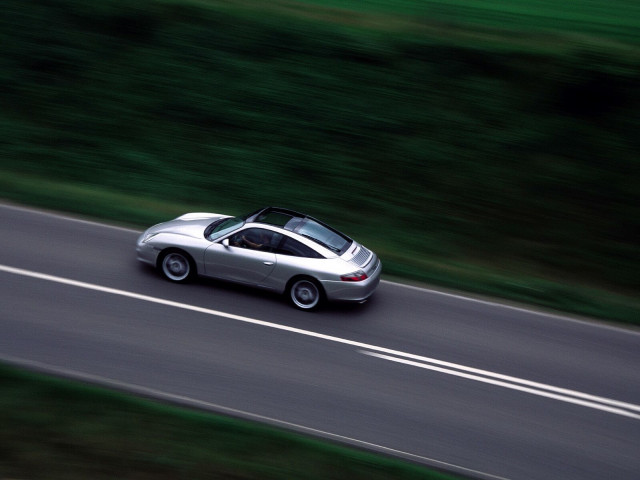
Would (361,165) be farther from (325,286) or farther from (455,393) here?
(455,393)

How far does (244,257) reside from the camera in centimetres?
1091

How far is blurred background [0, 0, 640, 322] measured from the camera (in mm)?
14469

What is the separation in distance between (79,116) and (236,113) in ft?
13.3

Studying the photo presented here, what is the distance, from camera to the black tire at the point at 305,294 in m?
10.9

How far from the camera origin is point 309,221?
38.2ft

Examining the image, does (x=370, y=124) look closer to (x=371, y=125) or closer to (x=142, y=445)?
(x=371, y=125)

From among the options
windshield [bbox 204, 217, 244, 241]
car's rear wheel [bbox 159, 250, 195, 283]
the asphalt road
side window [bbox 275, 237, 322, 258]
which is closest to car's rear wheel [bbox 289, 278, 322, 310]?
the asphalt road

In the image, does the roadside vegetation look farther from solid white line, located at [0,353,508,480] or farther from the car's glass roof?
solid white line, located at [0,353,508,480]

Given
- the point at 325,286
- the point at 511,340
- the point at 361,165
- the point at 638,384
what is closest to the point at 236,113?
the point at 361,165

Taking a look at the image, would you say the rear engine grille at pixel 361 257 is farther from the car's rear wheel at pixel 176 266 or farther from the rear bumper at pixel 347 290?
the car's rear wheel at pixel 176 266

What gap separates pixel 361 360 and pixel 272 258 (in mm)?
2311

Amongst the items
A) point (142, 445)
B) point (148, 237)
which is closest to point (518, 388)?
point (142, 445)

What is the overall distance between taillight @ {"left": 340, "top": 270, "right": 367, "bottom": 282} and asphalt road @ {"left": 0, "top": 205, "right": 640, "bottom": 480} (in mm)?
628

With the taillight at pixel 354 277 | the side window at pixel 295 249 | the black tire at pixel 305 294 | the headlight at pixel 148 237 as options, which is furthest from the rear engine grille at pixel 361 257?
the headlight at pixel 148 237
